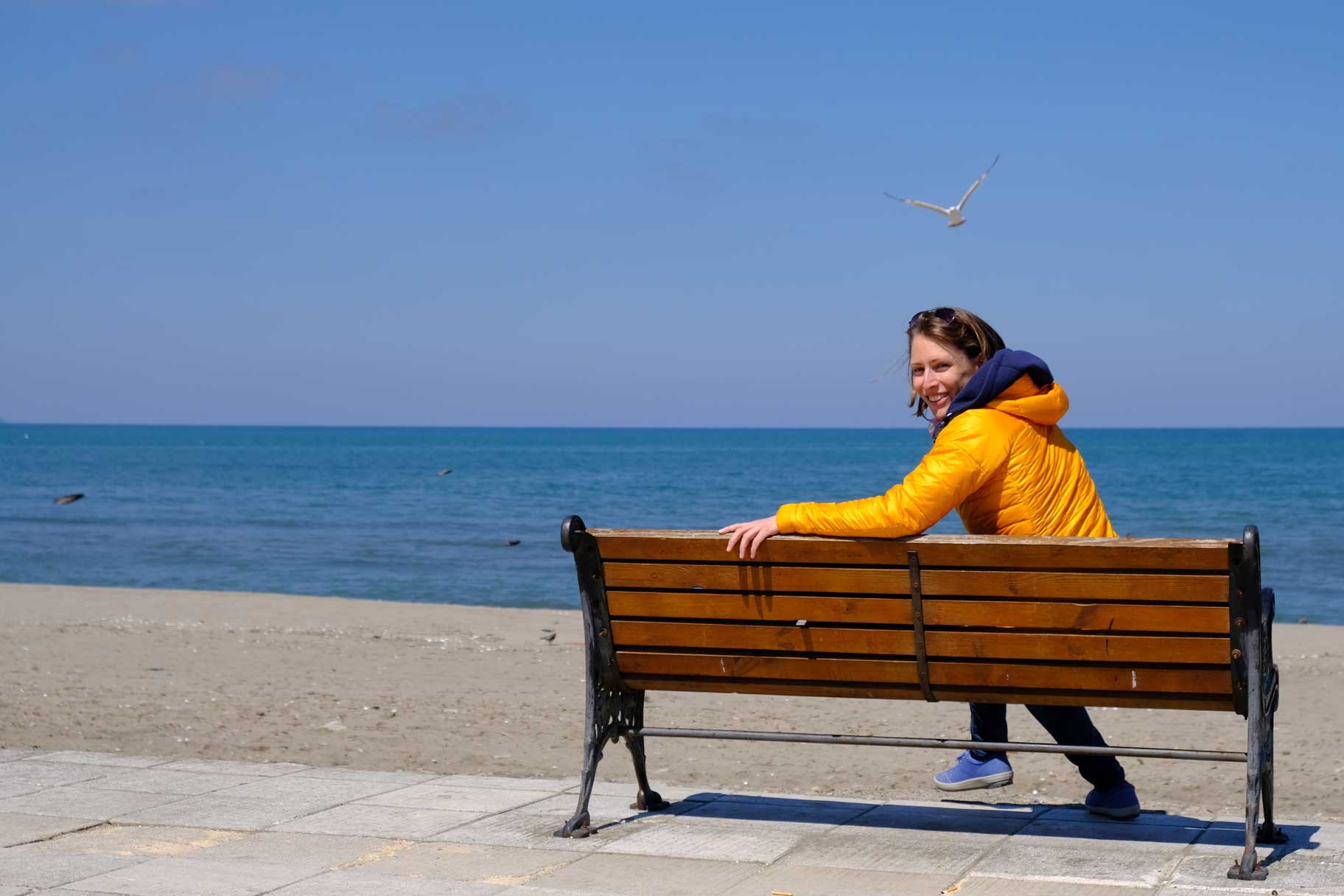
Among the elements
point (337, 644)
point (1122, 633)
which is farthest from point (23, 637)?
point (1122, 633)

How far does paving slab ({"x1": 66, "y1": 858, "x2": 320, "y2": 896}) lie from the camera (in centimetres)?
377

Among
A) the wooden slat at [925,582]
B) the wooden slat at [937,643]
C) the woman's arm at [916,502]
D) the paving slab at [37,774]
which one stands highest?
the woman's arm at [916,502]

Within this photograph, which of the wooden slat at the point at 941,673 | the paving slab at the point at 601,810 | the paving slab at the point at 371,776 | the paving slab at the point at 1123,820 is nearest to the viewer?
the wooden slat at the point at 941,673

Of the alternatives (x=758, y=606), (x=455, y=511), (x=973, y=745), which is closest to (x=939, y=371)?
(x=758, y=606)

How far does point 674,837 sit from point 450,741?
2.91m

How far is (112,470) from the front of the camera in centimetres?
7456

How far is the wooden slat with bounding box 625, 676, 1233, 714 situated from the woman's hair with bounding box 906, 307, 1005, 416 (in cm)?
102

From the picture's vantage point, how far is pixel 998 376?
13.6 feet

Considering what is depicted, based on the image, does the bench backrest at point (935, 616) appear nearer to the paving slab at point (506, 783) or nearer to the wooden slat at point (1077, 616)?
the wooden slat at point (1077, 616)

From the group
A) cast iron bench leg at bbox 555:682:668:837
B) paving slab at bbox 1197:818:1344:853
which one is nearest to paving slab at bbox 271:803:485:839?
cast iron bench leg at bbox 555:682:668:837

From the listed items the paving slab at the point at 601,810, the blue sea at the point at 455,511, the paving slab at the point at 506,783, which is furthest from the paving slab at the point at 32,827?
the blue sea at the point at 455,511

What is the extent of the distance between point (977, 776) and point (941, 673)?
1.14m

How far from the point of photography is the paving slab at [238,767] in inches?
219

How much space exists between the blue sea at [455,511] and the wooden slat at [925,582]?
1543 centimetres
